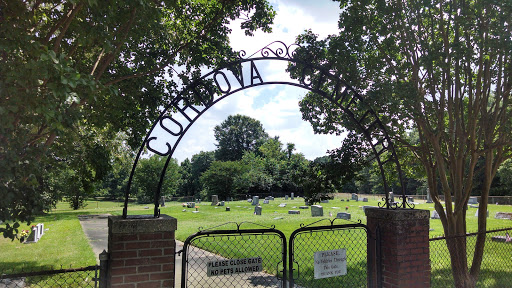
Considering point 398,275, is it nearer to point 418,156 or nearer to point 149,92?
point 418,156

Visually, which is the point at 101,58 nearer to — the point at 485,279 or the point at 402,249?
the point at 402,249

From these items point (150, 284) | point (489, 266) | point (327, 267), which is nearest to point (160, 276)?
point (150, 284)

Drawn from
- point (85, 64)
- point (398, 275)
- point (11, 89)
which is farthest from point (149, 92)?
point (398, 275)

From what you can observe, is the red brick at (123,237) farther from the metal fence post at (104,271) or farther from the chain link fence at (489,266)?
the chain link fence at (489,266)

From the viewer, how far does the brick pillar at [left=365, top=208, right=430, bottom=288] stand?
424cm

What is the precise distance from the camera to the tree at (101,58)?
9.32 feet

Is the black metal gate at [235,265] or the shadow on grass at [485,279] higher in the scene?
the black metal gate at [235,265]

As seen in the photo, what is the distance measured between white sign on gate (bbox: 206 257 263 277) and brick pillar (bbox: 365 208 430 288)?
1.70m

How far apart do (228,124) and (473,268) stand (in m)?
68.3

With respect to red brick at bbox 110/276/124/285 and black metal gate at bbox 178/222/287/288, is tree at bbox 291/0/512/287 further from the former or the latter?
red brick at bbox 110/276/124/285

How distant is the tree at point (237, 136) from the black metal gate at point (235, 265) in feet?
193

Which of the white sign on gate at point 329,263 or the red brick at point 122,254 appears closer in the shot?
the red brick at point 122,254

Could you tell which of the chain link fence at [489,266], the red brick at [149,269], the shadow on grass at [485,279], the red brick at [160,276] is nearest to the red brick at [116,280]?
the red brick at [149,269]

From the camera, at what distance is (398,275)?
4191mm
